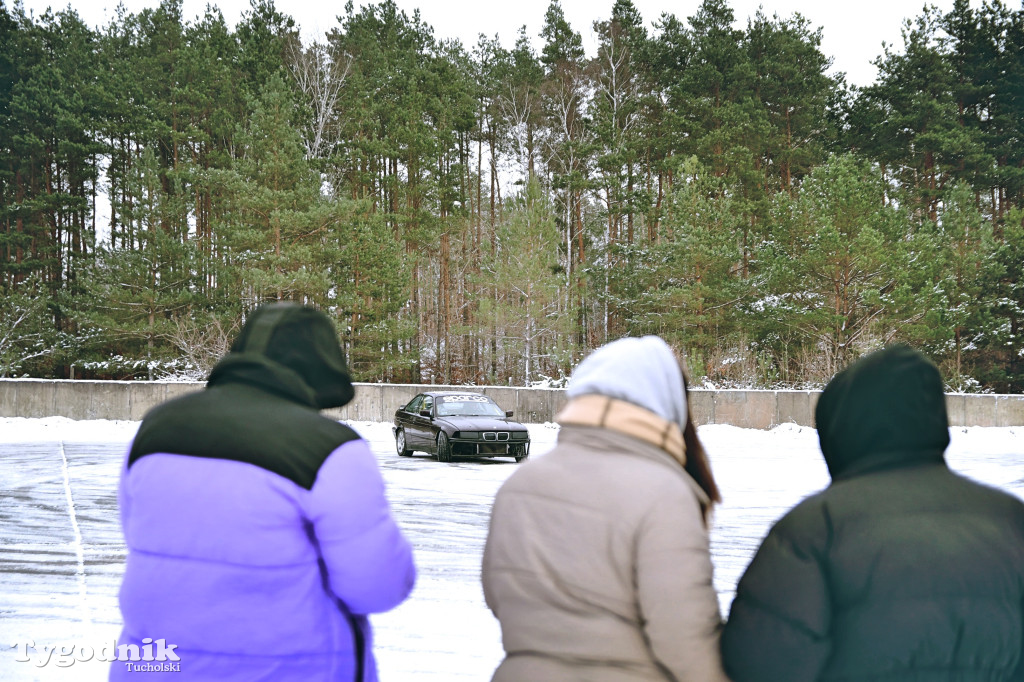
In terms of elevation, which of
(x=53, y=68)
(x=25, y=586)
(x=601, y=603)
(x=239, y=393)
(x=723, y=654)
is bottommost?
(x=25, y=586)

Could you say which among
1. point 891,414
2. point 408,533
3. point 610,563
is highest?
point 891,414

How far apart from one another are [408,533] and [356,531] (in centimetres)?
779

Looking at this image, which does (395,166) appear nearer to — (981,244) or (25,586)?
(981,244)

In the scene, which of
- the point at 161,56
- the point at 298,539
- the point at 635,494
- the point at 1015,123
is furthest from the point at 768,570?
the point at 161,56

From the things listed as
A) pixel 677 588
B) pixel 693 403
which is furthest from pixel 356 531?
pixel 693 403

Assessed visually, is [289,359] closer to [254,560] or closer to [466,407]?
[254,560]

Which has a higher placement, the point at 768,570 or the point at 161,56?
the point at 161,56

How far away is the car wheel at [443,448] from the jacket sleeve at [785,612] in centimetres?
1650

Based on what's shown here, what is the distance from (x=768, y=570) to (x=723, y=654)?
0.24 m

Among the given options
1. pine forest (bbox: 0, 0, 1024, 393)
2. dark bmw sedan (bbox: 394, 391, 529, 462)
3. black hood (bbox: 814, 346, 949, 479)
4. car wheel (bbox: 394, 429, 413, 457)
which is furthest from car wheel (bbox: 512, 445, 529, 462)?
black hood (bbox: 814, 346, 949, 479)

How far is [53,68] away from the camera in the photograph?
137ft

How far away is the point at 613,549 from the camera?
2.00 m

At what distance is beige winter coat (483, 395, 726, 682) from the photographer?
6.52 feet

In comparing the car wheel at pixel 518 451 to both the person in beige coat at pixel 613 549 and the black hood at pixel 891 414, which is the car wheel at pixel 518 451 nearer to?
the person in beige coat at pixel 613 549
